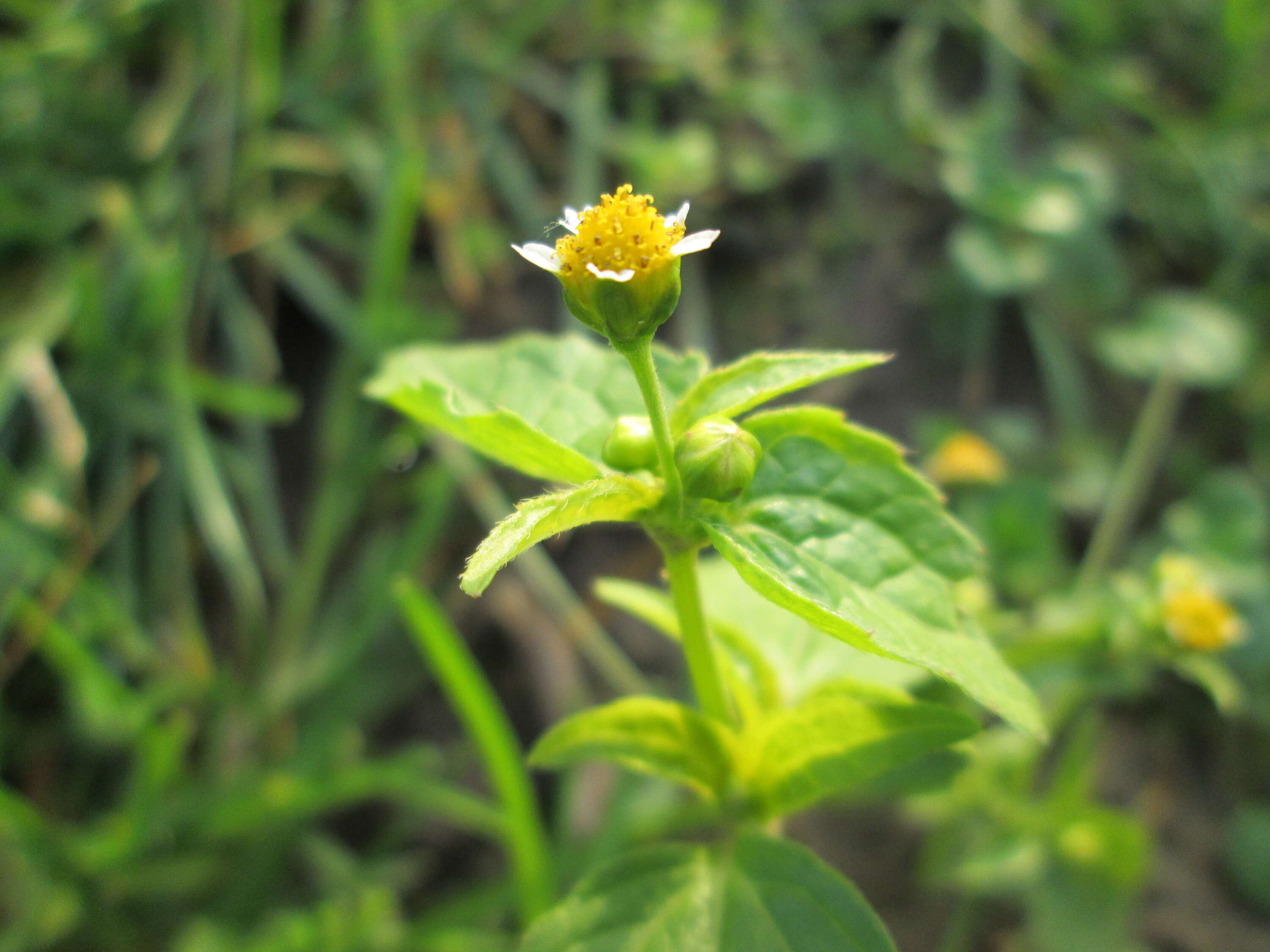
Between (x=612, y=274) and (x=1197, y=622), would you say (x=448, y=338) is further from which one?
(x=1197, y=622)

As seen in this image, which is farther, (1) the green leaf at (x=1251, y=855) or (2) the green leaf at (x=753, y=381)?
(1) the green leaf at (x=1251, y=855)

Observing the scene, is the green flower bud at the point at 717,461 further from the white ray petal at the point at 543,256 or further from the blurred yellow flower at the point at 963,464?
the blurred yellow flower at the point at 963,464

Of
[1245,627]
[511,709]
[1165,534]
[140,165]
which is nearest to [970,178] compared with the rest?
[1165,534]

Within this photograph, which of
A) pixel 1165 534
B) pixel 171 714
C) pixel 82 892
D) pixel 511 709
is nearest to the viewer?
pixel 82 892

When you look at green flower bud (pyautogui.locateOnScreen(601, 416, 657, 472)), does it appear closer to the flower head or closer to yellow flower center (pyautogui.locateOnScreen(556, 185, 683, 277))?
yellow flower center (pyautogui.locateOnScreen(556, 185, 683, 277))

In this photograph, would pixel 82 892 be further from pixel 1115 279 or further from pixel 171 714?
pixel 1115 279

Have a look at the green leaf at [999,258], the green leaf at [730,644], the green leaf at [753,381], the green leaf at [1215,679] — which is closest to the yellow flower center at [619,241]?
the green leaf at [753,381]
